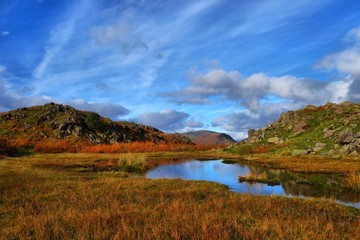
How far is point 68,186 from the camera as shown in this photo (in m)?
20.3

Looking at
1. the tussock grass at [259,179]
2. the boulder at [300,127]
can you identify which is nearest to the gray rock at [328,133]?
the boulder at [300,127]

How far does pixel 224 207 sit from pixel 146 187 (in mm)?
7800

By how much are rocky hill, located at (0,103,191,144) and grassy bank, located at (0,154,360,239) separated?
224ft

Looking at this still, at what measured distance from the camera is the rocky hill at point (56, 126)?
8594cm

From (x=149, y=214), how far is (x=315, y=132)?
55.7 metres

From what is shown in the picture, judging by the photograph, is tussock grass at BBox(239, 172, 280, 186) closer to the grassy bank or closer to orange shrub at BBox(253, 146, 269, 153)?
the grassy bank

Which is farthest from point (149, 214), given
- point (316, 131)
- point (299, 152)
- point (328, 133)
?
point (316, 131)

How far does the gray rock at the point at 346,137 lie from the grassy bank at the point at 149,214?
3499 cm

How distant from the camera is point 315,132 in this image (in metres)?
60.2

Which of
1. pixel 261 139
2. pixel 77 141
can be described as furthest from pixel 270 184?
pixel 77 141

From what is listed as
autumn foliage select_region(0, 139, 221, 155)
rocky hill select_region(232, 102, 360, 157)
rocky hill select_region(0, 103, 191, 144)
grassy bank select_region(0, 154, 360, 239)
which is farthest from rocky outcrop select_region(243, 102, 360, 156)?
rocky hill select_region(0, 103, 191, 144)

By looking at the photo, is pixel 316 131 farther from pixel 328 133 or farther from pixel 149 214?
pixel 149 214

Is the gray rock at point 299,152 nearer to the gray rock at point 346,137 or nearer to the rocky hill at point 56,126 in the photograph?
the gray rock at point 346,137

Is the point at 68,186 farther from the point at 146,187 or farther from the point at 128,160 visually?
the point at 128,160
